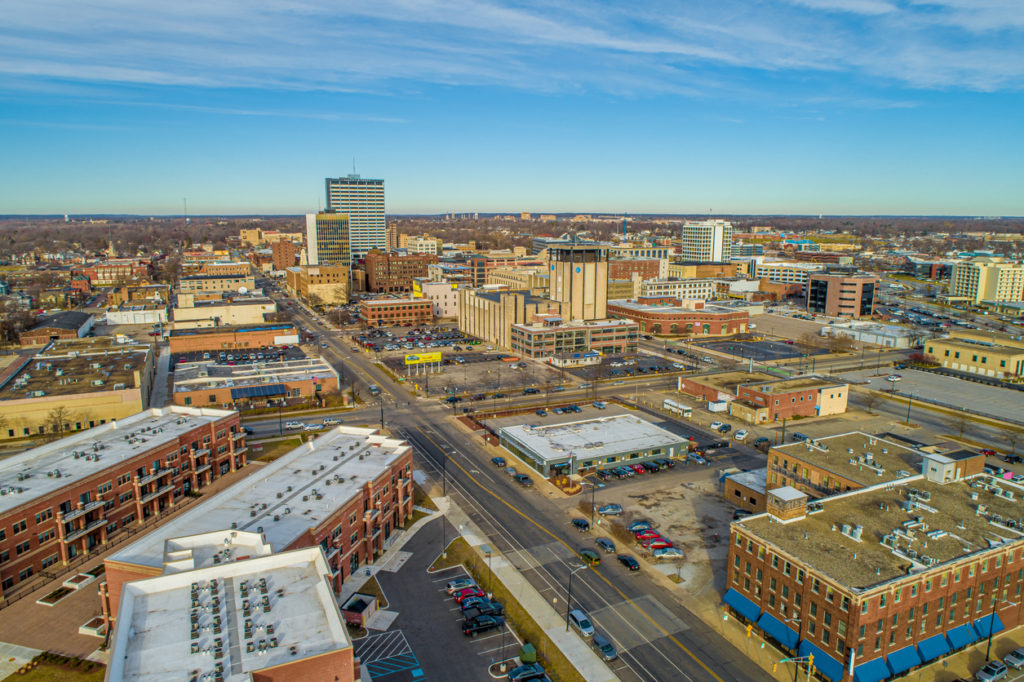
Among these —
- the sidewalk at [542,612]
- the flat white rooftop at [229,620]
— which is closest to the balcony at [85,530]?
the flat white rooftop at [229,620]

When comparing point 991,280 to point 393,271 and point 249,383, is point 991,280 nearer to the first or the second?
point 393,271

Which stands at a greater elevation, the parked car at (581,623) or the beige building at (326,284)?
the beige building at (326,284)

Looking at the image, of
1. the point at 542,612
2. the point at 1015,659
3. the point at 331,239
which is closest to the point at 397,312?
the point at 331,239

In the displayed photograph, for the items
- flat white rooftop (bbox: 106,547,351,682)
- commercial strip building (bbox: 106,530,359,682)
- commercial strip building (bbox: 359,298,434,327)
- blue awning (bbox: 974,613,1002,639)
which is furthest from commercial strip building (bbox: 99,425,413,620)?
commercial strip building (bbox: 359,298,434,327)

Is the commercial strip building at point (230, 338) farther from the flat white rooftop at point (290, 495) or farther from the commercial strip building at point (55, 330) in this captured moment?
the flat white rooftop at point (290, 495)

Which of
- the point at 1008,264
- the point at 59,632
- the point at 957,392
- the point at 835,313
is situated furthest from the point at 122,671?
the point at 1008,264

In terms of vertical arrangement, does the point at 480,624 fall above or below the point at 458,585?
below
